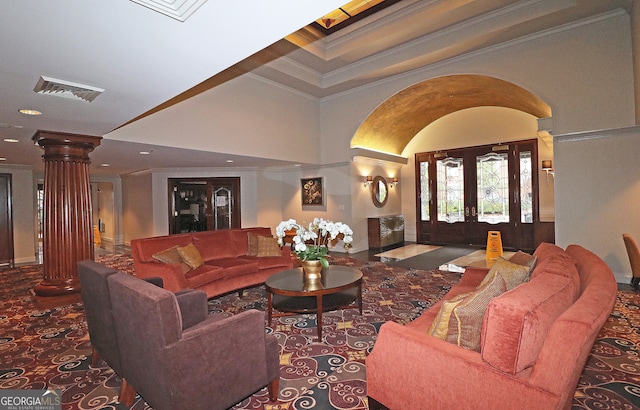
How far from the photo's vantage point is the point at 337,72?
299 inches

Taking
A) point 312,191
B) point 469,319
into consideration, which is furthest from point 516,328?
point 312,191

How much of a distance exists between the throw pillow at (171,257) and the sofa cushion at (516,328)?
361 centimetres

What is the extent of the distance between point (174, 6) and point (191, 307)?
6.97ft

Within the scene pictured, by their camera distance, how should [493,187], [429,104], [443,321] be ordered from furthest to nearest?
[493,187] < [429,104] < [443,321]

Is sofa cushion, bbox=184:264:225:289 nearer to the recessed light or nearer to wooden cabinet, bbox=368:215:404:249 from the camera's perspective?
the recessed light

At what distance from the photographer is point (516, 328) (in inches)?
53.7

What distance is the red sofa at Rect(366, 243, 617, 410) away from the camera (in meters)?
1.30

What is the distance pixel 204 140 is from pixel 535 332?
5.96 m

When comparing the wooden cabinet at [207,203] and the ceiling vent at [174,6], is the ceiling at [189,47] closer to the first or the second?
the ceiling vent at [174,6]

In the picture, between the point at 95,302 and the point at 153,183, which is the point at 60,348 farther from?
the point at 153,183

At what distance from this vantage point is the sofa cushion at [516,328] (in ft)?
4.49

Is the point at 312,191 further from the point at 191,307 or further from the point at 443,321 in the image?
the point at 443,321

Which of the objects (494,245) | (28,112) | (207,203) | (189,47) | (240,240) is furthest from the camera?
(207,203)

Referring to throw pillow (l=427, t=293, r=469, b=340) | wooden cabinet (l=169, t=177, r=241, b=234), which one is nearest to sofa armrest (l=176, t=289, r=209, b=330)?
throw pillow (l=427, t=293, r=469, b=340)
